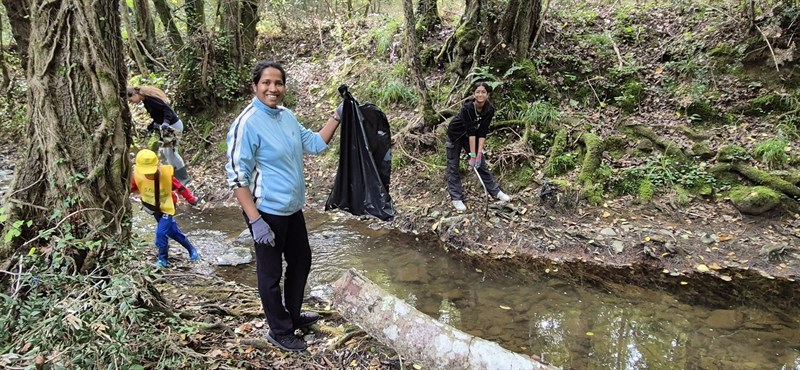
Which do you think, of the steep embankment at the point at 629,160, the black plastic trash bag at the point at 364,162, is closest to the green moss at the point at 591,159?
the steep embankment at the point at 629,160

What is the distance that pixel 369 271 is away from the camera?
5461 millimetres

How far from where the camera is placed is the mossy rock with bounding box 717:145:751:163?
6.39 m

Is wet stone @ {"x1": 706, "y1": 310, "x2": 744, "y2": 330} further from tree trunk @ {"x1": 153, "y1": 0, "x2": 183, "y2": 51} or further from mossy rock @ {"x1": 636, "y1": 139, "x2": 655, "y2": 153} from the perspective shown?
tree trunk @ {"x1": 153, "y1": 0, "x2": 183, "y2": 51}

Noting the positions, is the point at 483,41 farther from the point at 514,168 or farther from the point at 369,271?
the point at 369,271

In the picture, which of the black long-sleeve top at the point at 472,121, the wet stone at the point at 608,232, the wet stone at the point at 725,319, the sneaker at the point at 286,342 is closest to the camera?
the sneaker at the point at 286,342

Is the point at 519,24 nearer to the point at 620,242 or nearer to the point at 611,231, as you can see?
the point at 611,231

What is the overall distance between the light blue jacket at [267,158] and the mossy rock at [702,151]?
6.17 meters

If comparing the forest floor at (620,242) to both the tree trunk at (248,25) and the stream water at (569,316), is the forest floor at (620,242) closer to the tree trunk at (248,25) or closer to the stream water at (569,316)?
the stream water at (569,316)

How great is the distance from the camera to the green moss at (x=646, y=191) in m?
6.39

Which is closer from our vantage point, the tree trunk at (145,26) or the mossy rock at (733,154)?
the mossy rock at (733,154)

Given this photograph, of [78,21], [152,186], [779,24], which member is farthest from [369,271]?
[779,24]

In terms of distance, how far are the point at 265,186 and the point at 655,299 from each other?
4.12 metres

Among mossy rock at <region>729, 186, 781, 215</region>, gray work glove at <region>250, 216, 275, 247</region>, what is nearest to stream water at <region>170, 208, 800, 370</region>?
mossy rock at <region>729, 186, 781, 215</region>

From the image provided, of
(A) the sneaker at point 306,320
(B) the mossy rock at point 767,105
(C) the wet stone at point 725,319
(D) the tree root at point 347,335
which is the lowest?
(C) the wet stone at point 725,319
